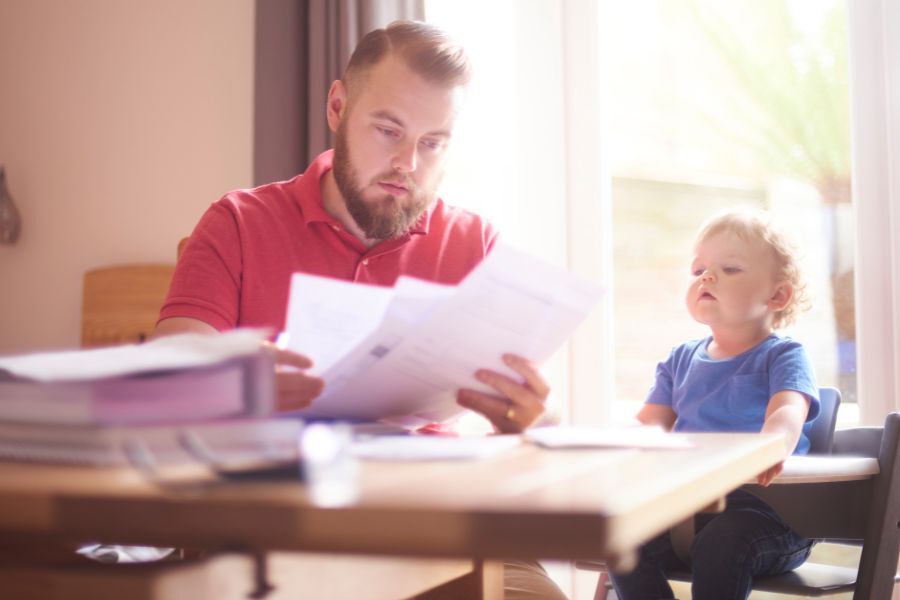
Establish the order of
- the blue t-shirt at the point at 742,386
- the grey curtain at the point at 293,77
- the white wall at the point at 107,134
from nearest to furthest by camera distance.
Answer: the blue t-shirt at the point at 742,386 → the grey curtain at the point at 293,77 → the white wall at the point at 107,134

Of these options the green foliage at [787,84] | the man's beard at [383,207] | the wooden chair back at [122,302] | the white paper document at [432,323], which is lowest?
the white paper document at [432,323]

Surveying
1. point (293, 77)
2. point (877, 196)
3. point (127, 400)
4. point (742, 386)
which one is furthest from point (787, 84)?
point (127, 400)

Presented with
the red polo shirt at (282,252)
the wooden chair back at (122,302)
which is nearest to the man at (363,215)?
the red polo shirt at (282,252)

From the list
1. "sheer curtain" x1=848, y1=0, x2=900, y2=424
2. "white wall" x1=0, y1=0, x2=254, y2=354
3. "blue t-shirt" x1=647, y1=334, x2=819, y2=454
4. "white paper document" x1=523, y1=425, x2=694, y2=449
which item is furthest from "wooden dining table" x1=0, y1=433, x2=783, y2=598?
"white wall" x1=0, y1=0, x2=254, y2=354

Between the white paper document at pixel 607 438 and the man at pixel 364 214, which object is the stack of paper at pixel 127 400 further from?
the man at pixel 364 214

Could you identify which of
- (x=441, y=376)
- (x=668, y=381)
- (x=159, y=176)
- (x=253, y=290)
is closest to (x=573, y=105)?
(x=668, y=381)

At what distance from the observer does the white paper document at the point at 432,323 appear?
834 mm

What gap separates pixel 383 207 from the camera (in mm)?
1688

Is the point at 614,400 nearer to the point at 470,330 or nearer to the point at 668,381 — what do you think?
the point at 668,381

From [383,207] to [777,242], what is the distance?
2.89 feet

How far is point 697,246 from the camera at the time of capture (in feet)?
6.87

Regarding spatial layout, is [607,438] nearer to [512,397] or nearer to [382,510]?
[512,397]

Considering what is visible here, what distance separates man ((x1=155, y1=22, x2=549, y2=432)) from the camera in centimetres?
159

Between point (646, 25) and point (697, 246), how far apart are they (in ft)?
3.47
